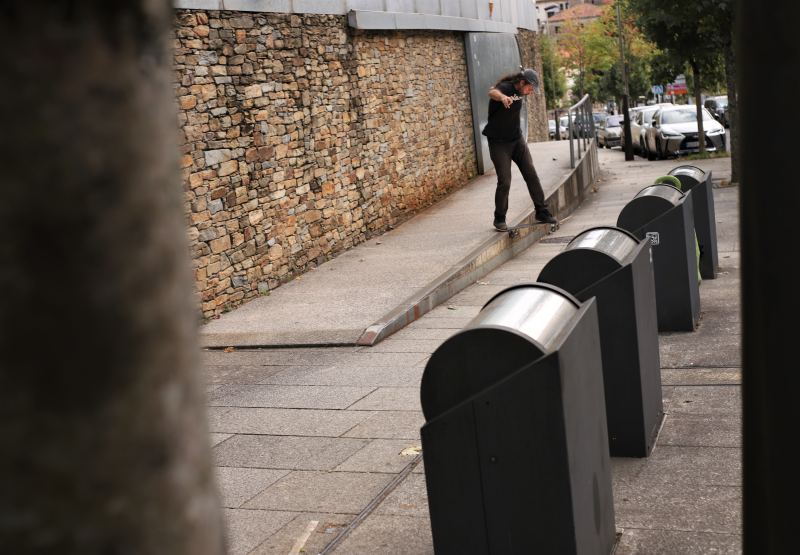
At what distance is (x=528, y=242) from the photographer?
1372 cm

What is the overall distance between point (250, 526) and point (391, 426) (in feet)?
5.11

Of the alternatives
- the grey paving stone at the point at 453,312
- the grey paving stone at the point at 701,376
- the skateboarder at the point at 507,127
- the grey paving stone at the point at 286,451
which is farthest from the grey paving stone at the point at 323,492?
the skateboarder at the point at 507,127

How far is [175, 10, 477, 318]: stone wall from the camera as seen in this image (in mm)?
9812

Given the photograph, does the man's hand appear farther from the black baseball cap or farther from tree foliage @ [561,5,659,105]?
tree foliage @ [561,5,659,105]

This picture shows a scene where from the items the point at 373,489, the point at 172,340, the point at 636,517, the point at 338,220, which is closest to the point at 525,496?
the point at 636,517

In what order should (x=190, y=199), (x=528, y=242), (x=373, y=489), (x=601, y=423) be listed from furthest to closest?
(x=528, y=242)
(x=190, y=199)
(x=373, y=489)
(x=601, y=423)

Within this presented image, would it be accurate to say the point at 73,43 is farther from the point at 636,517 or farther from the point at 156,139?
the point at 636,517

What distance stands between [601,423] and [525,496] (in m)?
0.59

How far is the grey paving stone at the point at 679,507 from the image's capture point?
14.9 feet

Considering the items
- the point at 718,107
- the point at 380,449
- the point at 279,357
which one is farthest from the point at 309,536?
the point at 718,107

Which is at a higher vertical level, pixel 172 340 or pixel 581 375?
pixel 172 340

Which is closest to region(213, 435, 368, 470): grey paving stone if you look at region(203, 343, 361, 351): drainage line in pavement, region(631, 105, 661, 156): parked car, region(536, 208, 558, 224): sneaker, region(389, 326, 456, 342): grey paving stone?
region(203, 343, 361, 351): drainage line in pavement

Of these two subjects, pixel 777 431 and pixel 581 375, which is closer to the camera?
pixel 777 431

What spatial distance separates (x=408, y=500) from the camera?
509 cm
